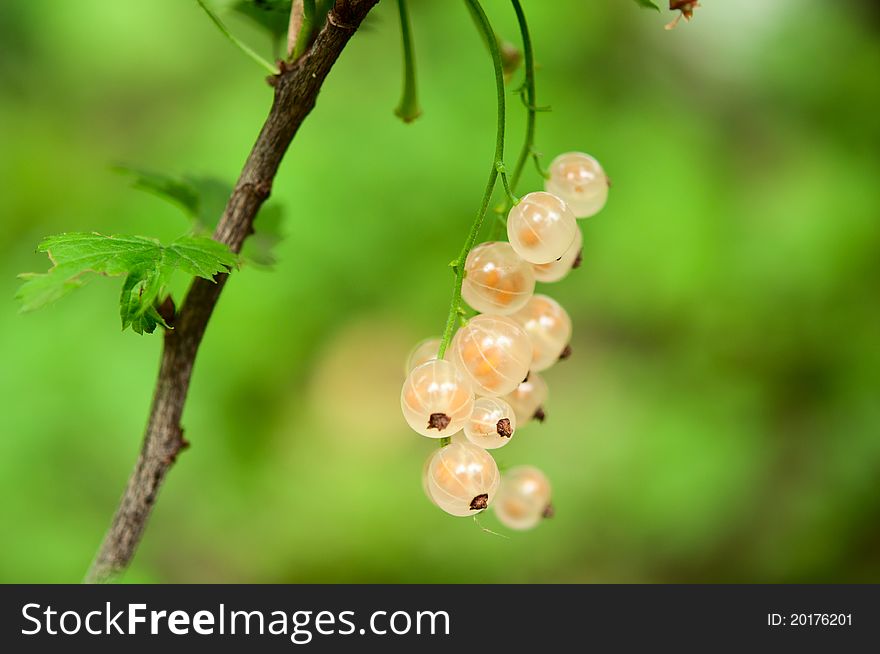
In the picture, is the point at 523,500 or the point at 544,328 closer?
the point at 544,328

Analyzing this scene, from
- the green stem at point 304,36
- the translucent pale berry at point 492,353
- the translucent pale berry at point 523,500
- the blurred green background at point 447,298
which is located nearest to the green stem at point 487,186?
the translucent pale berry at point 492,353

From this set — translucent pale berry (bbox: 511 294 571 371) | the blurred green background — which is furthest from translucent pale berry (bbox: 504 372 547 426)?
the blurred green background

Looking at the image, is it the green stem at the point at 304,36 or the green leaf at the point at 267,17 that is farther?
the green leaf at the point at 267,17

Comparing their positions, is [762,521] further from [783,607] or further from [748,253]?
[783,607]

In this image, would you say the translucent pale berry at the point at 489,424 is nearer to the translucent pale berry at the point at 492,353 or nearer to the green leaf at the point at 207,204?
the translucent pale berry at the point at 492,353

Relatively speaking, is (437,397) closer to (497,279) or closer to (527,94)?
(497,279)

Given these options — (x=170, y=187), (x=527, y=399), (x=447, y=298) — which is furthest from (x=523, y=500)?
(x=447, y=298)
